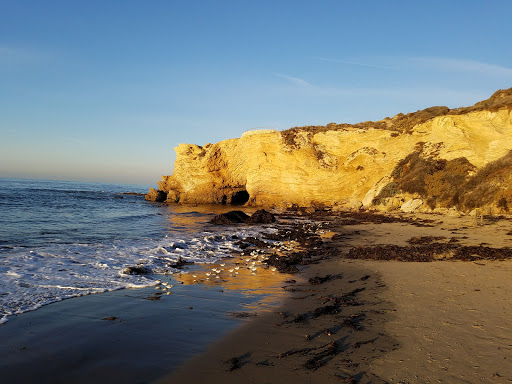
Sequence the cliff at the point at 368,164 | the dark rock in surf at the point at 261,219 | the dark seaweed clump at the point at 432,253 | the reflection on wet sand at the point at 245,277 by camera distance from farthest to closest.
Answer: the dark rock in surf at the point at 261,219 < the cliff at the point at 368,164 < the dark seaweed clump at the point at 432,253 < the reflection on wet sand at the point at 245,277

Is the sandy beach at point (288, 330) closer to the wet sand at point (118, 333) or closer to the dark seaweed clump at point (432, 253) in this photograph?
the wet sand at point (118, 333)

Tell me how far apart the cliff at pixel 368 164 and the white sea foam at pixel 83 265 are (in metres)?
16.5

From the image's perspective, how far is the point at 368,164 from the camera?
30156mm

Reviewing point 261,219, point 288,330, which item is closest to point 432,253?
point 288,330

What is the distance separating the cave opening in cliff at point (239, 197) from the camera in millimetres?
40891

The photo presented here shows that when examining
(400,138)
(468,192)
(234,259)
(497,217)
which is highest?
(400,138)

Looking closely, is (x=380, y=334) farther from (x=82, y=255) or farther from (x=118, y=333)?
(x=82, y=255)

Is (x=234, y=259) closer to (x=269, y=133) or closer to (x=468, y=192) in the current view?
(x=468, y=192)

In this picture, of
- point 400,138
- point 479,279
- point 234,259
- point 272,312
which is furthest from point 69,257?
point 400,138

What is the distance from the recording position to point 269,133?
1465 inches

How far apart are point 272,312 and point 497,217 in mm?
16481

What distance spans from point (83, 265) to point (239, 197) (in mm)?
32674

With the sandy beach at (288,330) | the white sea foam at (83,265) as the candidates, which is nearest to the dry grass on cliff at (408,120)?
the sandy beach at (288,330)

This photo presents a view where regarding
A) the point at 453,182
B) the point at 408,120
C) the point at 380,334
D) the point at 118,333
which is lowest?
the point at 118,333
